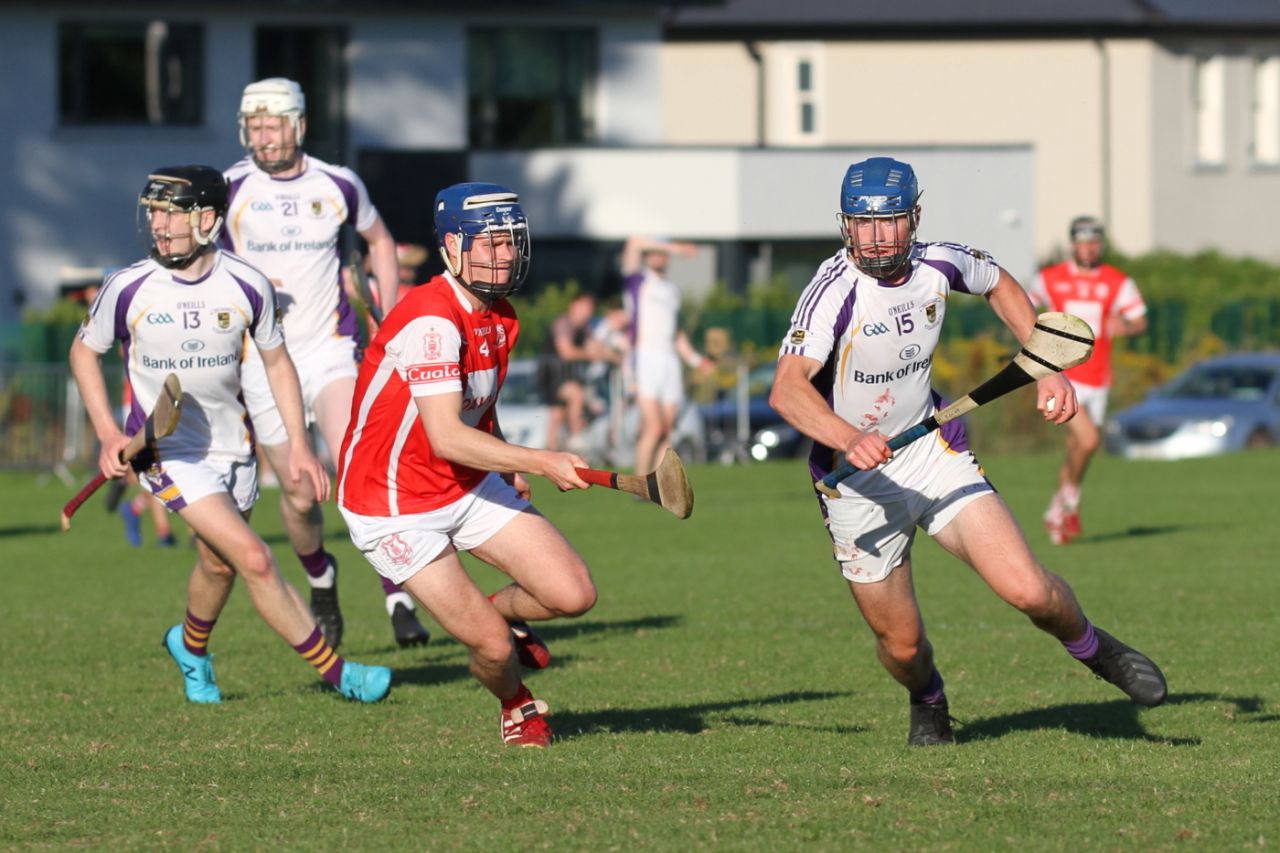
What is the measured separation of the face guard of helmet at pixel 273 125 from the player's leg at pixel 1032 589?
4.30 metres

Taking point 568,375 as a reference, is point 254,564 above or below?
above

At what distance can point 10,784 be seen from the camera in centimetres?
763

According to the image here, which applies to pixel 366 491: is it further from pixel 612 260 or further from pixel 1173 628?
pixel 612 260

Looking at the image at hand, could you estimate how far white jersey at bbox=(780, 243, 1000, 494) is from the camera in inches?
310

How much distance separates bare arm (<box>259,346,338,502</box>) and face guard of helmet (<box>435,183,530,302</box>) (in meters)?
1.55

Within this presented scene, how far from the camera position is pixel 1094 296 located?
1650cm

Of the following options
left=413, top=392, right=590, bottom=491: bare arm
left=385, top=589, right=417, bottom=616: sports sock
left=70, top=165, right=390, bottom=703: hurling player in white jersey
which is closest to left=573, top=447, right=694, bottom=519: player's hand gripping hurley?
left=413, top=392, right=590, bottom=491: bare arm

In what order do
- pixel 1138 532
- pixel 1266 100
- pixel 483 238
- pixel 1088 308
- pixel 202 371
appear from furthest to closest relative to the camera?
pixel 1266 100 < pixel 1138 532 < pixel 1088 308 < pixel 202 371 < pixel 483 238

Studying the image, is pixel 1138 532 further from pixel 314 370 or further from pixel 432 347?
pixel 432 347

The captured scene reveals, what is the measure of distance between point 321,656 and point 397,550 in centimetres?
141

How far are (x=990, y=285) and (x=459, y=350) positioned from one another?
2.04 metres

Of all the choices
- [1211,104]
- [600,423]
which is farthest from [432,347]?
[1211,104]

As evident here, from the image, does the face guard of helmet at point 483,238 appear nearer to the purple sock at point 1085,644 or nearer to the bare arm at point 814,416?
the bare arm at point 814,416

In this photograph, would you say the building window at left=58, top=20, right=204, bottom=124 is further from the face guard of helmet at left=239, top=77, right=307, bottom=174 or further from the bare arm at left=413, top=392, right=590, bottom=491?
the bare arm at left=413, top=392, right=590, bottom=491
